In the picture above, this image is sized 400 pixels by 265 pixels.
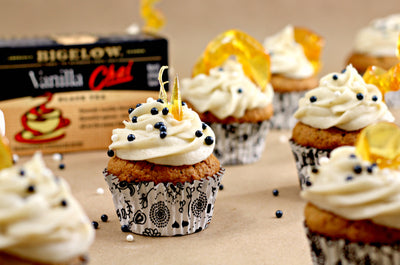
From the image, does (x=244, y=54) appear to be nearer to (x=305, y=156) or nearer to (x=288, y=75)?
(x=288, y=75)

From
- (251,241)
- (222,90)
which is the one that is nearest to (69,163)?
(222,90)

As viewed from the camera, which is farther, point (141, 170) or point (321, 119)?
point (321, 119)

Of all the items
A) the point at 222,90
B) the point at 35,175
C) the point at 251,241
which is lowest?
the point at 251,241

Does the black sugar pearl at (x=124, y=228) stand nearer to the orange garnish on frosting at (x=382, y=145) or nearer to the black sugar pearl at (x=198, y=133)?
the black sugar pearl at (x=198, y=133)

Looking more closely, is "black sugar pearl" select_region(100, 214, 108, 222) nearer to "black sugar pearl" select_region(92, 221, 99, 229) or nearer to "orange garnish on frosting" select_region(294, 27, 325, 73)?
"black sugar pearl" select_region(92, 221, 99, 229)

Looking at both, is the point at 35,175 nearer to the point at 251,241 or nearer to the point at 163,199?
the point at 163,199

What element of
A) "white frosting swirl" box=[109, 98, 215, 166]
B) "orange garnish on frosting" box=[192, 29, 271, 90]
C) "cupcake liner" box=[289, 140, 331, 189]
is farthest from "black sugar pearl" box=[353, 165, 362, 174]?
"orange garnish on frosting" box=[192, 29, 271, 90]
